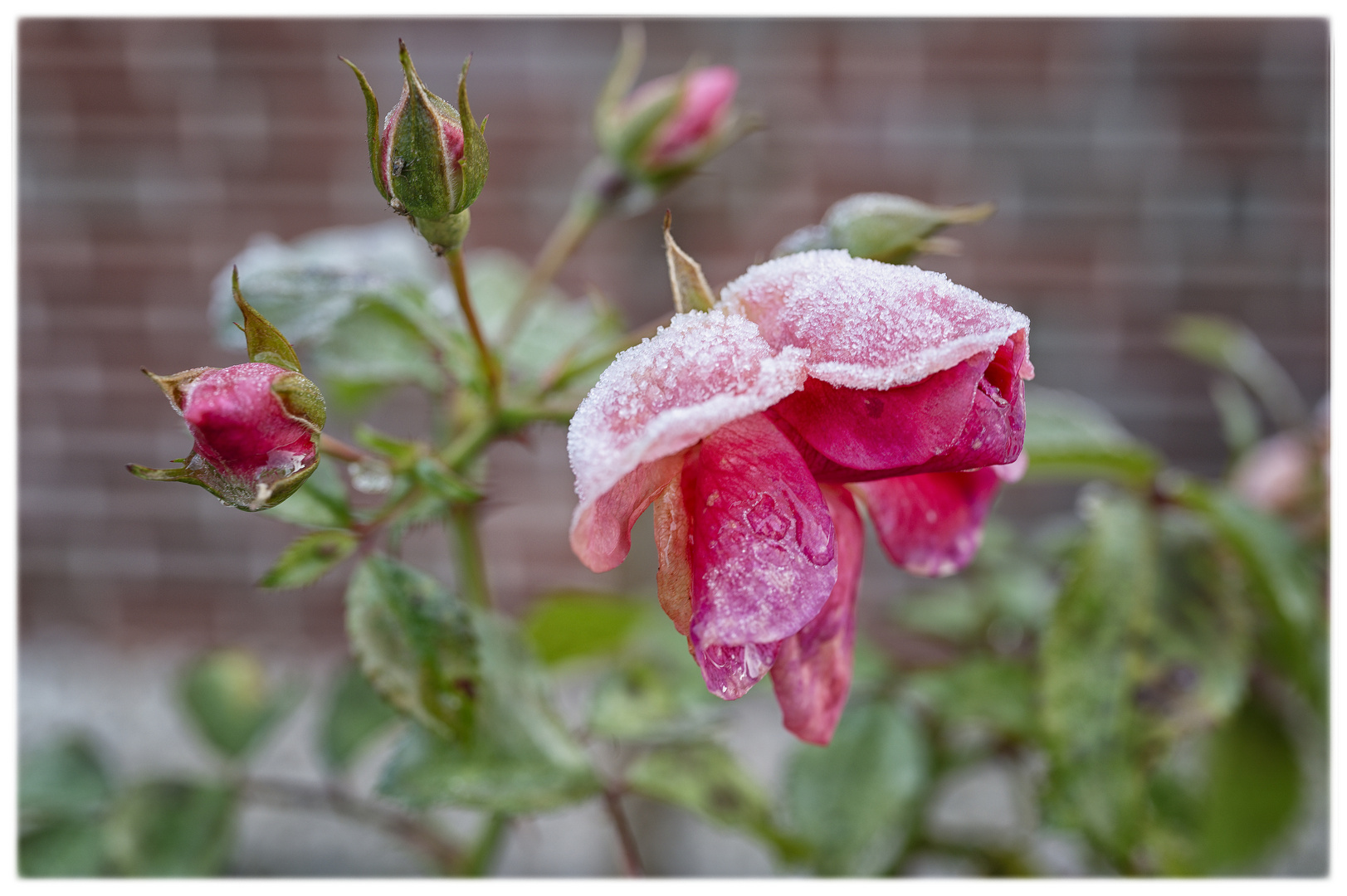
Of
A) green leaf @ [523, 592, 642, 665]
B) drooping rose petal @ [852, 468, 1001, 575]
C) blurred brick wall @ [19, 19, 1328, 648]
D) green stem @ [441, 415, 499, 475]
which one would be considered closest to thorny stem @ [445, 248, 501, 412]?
green stem @ [441, 415, 499, 475]

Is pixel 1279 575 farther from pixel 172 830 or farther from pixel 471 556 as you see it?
pixel 172 830

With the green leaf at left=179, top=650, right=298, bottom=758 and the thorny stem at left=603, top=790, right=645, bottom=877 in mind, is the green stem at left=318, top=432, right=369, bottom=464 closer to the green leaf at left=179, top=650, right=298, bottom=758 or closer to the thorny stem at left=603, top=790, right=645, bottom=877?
the thorny stem at left=603, top=790, right=645, bottom=877

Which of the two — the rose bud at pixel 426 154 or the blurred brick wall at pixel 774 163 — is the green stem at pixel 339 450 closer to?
Answer: the rose bud at pixel 426 154

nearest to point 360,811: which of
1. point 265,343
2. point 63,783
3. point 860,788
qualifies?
point 63,783

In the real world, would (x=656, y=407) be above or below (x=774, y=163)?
below

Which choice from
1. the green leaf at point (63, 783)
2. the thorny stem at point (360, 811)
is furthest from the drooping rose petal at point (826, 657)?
the green leaf at point (63, 783)

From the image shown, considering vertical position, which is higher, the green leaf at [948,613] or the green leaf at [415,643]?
the green leaf at [415,643]
